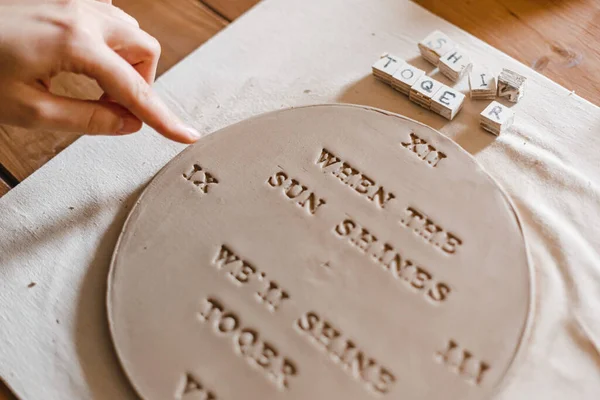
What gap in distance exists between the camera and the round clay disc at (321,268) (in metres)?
0.76

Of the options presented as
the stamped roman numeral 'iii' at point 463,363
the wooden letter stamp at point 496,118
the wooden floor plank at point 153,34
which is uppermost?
the wooden letter stamp at point 496,118

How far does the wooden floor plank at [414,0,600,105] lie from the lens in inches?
41.0

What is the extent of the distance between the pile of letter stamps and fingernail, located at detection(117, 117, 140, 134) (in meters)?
0.44

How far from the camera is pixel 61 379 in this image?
80 centimetres

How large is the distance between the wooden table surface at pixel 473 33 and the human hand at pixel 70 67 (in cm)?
25

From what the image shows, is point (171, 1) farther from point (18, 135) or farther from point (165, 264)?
point (165, 264)

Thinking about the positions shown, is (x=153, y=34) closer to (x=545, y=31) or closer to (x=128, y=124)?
(x=128, y=124)

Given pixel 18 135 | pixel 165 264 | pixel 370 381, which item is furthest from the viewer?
pixel 18 135

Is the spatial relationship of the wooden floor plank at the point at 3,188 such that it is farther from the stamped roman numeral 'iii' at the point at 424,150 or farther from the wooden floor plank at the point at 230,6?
the stamped roman numeral 'iii' at the point at 424,150

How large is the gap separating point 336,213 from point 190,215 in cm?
22

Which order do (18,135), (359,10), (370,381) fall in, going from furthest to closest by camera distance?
(359,10) → (18,135) → (370,381)

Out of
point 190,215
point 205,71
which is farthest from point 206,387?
point 205,71

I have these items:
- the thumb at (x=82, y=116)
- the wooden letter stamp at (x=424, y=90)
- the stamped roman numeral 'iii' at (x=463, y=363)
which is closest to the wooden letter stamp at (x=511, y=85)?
the wooden letter stamp at (x=424, y=90)

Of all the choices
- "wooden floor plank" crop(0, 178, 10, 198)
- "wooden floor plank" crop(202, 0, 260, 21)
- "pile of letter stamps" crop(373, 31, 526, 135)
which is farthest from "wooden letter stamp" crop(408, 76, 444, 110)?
"wooden floor plank" crop(0, 178, 10, 198)
